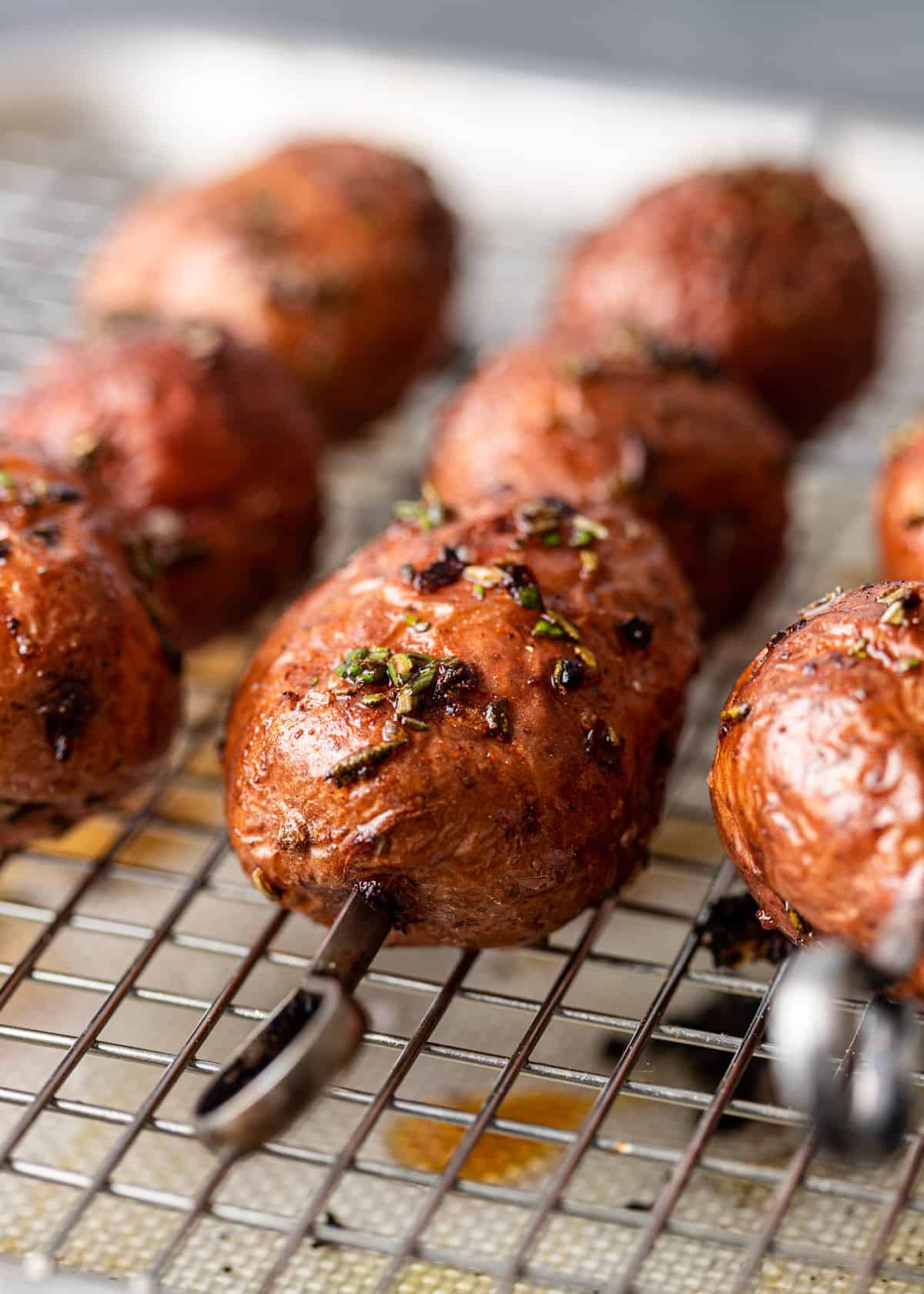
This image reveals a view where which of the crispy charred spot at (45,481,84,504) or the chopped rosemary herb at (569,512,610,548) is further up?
the chopped rosemary herb at (569,512,610,548)

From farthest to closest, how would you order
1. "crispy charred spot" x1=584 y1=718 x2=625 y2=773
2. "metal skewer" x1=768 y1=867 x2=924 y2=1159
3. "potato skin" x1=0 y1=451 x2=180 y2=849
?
1. "potato skin" x1=0 y1=451 x2=180 y2=849
2. "crispy charred spot" x1=584 y1=718 x2=625 y2=773
3. "metal skewer" x1=768 y1=867 x2=924 y2=1159

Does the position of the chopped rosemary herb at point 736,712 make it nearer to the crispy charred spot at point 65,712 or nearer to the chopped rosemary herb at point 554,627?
the chopped rosemary herb at point 554,627

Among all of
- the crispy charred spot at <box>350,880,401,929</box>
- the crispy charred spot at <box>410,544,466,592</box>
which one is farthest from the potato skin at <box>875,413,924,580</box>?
the crispy charred spot at <box>350,880,401,929</box>

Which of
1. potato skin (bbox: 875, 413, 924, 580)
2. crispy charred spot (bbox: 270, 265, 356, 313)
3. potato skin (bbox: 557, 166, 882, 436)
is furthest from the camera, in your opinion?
crispy charred spot (bbox: 270, 265, 356, 313)

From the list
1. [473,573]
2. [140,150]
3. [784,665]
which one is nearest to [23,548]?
[473,573]

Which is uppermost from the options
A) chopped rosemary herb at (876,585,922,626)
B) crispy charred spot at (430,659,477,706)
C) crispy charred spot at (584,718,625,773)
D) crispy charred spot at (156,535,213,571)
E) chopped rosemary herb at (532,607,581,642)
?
chopped rosemary herb at (876,585,922,626)

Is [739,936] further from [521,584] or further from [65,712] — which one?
[65,712]

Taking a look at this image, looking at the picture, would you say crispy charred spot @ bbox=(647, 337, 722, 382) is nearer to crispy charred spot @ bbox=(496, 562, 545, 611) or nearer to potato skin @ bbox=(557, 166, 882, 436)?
potato skin @ bbox=(557, 166, 882, 436)
